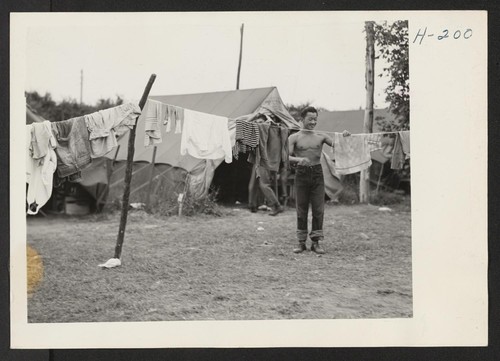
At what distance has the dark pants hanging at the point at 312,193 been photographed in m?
4.84

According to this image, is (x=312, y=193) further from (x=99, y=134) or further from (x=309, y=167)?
(x=99, y=134)

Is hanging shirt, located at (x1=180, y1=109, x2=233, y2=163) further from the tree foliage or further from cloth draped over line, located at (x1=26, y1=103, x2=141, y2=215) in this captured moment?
the tree foliage

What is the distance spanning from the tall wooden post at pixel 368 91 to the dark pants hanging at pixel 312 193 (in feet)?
3.64

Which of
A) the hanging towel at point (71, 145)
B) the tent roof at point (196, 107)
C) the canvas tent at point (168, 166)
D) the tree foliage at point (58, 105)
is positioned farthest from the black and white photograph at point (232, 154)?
the canvas tent at point (168, 166)

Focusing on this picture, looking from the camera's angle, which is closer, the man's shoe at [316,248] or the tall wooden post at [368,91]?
the tall wooden post at [368,91]

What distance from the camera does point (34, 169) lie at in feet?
12.5

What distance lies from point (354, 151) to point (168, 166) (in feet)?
12.2

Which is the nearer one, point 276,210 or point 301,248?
point 301,248

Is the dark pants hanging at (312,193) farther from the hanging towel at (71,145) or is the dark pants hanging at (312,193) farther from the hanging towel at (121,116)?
the hanging towel at (71,145)

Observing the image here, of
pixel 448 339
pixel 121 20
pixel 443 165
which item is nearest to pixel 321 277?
pixel 448 339

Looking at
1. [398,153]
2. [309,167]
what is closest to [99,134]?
[309,167]

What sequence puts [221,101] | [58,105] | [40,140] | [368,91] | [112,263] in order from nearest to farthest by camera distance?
1. [40,140]
2. [112,263]
3. [368,91]
4. [58,105]
5. [221,101]

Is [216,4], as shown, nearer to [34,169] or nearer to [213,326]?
[34,169]

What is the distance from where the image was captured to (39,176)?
386 centimetres
